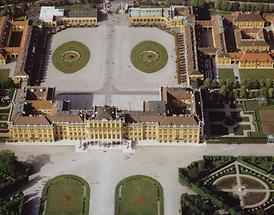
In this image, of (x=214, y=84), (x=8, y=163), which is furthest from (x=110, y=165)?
(x=214, y=84)

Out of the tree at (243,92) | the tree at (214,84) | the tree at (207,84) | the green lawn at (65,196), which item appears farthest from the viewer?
the tree at (214,84)

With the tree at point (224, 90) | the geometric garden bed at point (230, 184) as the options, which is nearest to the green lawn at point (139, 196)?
the geometric garden bed at point (230, 184)

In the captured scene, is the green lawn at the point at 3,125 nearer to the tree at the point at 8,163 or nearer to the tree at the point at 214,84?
the tree at the point at 8,163

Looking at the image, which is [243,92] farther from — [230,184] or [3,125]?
[3,125]

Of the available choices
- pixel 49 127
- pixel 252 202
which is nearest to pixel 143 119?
pixel 49 127

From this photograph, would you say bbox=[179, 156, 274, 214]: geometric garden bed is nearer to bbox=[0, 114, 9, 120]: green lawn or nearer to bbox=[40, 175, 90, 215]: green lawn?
bbox=[40, 175, 90, 215]: green lawn

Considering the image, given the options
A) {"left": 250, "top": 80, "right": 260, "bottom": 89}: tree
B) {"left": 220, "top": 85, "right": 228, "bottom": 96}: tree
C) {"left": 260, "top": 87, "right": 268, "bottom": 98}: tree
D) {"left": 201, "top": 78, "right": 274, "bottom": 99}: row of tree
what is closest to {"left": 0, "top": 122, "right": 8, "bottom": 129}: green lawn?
{"left": 201, "top": 78, "right": 274, "bottom": 99}: row of tree

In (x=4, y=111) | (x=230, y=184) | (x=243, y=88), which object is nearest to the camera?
(x=230, y=184)
